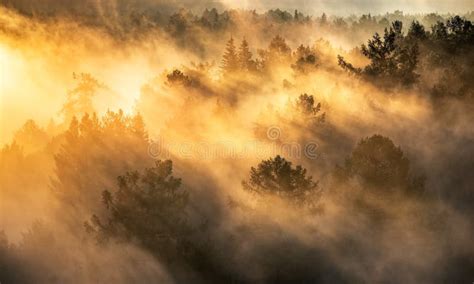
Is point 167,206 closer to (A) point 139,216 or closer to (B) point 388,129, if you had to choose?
(A) point 139,216

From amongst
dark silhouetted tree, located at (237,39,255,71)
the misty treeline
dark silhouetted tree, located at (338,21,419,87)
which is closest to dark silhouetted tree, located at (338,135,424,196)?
the misty treeline

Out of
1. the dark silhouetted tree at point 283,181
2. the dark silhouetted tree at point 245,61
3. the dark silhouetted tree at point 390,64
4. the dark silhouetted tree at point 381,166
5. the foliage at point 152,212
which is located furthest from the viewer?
the dark silhouetted tree at point 245,61

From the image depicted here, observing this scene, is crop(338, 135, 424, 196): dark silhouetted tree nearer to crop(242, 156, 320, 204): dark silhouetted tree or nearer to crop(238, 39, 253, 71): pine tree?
crop(242, 156, 320, 204): dark silhouetted tree

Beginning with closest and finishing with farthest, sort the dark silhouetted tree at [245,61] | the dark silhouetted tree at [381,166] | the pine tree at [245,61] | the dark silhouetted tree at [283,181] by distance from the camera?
the dark silhouetted tree at [381,166], the dark silhouetted tree at [283,181], the dark silhouetted tree at [245,61], the pine tree at [245,61]

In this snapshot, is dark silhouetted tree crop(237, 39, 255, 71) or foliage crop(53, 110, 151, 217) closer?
foliage crop(53, 110, 151, 217)

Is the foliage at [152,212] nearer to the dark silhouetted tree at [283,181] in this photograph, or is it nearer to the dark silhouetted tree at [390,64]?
the dark silhouetted tree at [283,181]

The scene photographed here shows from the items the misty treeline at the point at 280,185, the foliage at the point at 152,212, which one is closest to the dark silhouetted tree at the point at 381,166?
the misty treeline at the point at 280,185

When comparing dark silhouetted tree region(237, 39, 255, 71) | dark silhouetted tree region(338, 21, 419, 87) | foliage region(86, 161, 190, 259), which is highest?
dark silhouetted tree region(237, 39, 255, 71)

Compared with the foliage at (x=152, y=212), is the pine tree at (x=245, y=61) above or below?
above
